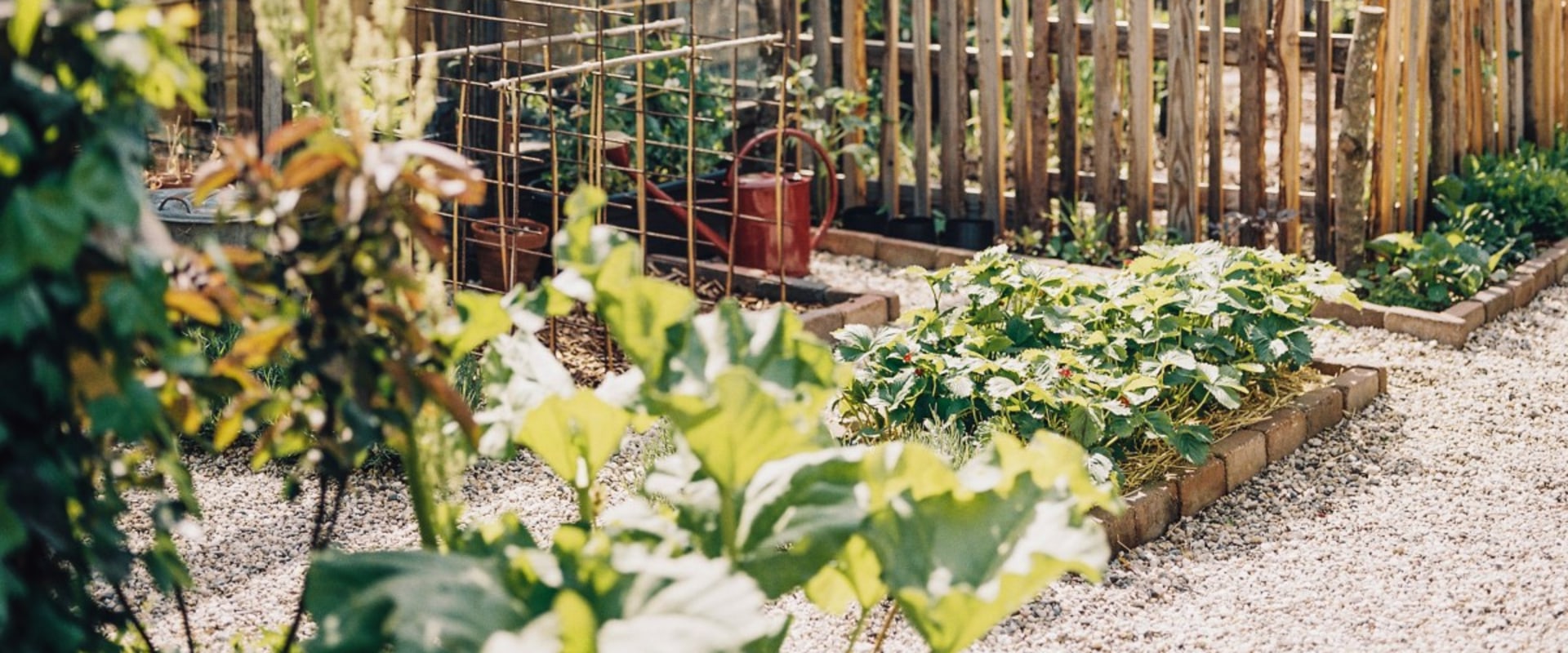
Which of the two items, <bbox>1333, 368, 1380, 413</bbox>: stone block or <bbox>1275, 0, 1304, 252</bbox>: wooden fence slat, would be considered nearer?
<bbox>1333, 368, 1380, 413</bbox>: stone block

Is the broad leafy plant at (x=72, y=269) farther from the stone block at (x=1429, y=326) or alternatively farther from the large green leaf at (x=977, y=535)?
the stone block at (x=1429, y=326)

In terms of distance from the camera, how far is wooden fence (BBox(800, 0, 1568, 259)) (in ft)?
20.9

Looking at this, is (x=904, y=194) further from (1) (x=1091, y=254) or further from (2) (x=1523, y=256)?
(2) (x=1523, y=256)

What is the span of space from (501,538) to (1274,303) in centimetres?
308

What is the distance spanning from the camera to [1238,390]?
4.82 metres

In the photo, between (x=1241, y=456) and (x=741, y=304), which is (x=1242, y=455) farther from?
(x=741, y=304)

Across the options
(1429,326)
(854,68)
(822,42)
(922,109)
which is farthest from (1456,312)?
(822,42)

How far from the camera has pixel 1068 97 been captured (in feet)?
22.3

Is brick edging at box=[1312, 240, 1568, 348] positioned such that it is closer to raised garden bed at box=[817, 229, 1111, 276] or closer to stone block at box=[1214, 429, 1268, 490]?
raised garden bed at box=[817, 229, 1111, 276]

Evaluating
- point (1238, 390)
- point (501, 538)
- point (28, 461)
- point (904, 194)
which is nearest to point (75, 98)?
point (28, 461)

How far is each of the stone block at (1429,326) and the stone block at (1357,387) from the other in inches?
25.4

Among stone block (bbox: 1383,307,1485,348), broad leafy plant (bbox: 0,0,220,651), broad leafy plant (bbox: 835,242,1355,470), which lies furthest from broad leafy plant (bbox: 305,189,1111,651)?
stone block (bbox: 1383,307,1485,348)

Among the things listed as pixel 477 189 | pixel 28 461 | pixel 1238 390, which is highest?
pixel 477 189

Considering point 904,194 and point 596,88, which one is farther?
point 904,194
